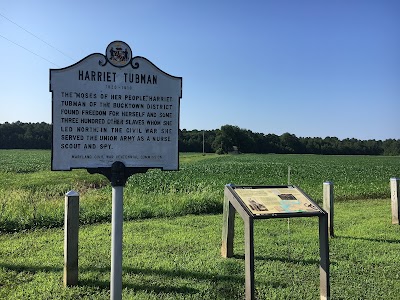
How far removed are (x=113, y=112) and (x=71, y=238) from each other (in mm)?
1613

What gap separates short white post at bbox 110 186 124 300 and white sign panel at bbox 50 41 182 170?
34cm

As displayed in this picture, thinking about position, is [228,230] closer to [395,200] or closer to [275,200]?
[275,200]

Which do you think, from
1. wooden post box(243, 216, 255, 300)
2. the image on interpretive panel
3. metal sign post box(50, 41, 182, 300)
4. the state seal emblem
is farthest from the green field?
the state seal emblem

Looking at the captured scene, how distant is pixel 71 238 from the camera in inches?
164

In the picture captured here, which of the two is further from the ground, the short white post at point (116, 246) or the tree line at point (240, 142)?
the tree line at point (240, 142)

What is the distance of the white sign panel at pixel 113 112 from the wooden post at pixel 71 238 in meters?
0.77

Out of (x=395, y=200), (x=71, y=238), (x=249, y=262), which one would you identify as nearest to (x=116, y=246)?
(x=71, y=238)

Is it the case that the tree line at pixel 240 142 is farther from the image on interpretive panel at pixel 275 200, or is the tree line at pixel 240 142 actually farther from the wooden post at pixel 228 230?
the image on interpretive panel at pixel 275 200

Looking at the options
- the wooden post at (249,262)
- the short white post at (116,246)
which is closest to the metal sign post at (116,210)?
the short white post at (116,246)

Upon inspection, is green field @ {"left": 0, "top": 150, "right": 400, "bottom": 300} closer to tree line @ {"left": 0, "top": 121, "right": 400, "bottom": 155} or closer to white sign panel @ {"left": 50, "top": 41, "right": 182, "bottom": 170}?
white sign panel @ {"left": 50, "top": 41, "right": 182, "bottom": 170}

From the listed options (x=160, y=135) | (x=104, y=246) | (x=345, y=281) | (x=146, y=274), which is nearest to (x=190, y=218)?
(x=104, y=246)

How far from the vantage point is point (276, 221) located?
26.1 feet

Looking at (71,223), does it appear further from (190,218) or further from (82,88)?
(190,218)

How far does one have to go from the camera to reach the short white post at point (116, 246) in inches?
136
